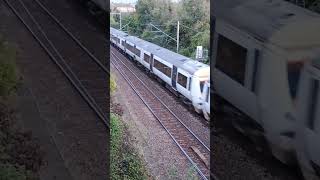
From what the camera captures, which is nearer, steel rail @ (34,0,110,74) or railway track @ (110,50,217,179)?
railway track @ (110,50,217,179)

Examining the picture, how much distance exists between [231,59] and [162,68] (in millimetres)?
839

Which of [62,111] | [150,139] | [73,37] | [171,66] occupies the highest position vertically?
[73,37]

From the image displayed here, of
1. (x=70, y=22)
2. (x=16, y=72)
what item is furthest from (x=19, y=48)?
(x=70, y=22)

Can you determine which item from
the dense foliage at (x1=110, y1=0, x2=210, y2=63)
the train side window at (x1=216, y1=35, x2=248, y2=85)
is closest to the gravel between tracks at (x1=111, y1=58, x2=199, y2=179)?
the dense foliage at (x1=110, y1=0, x2=210, y2=63)

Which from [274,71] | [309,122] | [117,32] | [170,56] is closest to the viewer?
[309,122]

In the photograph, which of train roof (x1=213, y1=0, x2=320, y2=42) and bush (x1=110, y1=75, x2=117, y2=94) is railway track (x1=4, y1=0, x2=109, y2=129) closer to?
bush (x1=110, y1=75, x2=117, y2=94)

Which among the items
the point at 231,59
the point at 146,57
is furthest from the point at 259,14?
the point at 146,57

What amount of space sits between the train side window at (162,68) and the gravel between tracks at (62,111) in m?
0.99

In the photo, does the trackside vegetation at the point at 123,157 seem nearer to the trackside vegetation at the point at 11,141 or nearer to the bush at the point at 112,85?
the bush at the point at 112,85

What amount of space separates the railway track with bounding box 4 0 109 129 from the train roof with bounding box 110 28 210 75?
456 millimetres

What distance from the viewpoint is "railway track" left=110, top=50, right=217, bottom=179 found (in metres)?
4.42

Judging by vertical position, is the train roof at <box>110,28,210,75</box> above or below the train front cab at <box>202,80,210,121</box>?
above

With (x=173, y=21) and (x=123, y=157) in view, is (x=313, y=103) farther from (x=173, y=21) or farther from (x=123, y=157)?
(x=123, y=157)

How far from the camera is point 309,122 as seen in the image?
3932mm
